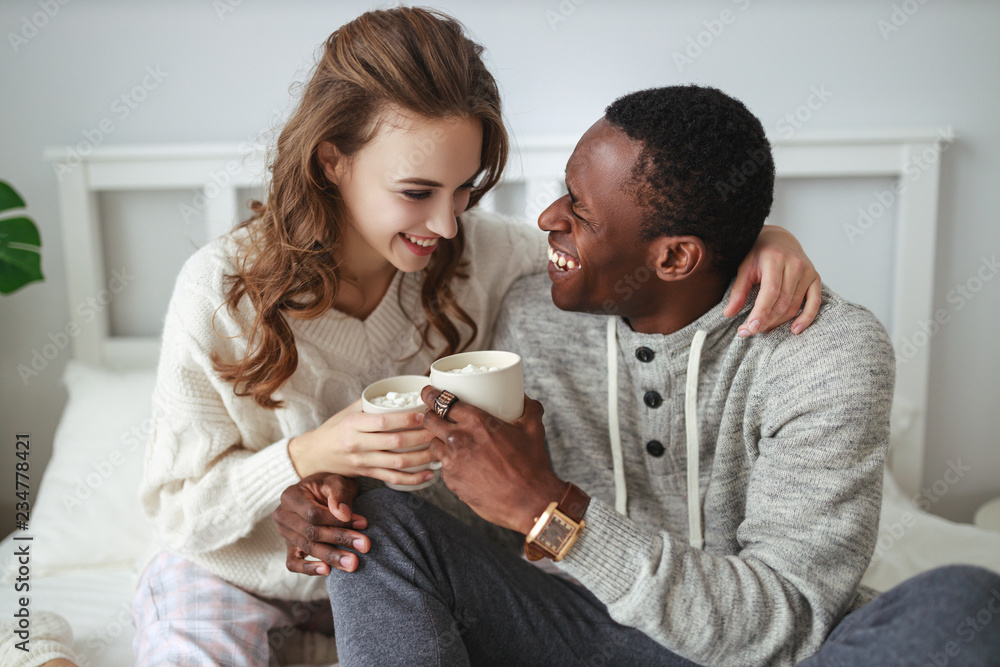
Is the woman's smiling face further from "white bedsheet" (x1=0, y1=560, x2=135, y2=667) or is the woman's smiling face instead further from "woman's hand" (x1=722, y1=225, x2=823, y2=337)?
"white bedsheet" (x1=0, y1=560, x2=135, y2=667)

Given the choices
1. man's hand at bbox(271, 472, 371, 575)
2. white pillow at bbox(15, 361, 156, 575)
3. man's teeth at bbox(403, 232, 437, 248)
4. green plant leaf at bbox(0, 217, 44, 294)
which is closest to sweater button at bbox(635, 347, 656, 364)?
man's teeth at bbox(403, 232, 437, 248)

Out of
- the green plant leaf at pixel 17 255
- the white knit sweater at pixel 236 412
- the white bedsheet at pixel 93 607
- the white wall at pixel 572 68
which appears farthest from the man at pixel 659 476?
the green plant leaf at pixel 17 255

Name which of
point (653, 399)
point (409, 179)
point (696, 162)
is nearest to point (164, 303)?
point (409, 179)

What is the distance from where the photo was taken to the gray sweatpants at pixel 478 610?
2.47ft

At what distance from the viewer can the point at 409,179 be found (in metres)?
1.01

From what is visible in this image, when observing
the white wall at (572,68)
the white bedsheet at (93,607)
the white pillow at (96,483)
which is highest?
the white wall at (572,68)

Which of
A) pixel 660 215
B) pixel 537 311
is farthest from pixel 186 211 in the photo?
pixel 660 215

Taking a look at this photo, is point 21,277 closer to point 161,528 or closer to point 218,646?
point 161,528

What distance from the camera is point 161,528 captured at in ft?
3.78

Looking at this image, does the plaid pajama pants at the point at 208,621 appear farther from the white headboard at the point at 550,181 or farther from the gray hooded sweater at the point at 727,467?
the white headboard at the point at 550,181

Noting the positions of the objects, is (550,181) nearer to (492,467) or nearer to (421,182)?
(421,182)

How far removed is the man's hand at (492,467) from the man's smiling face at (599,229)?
28 cm

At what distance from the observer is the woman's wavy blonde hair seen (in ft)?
3.29

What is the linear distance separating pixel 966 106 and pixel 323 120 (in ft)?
5.28
